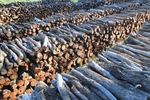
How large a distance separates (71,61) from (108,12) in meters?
6.85

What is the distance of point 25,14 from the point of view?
18.0 metres

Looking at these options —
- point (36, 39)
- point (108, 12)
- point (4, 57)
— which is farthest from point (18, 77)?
point (108, 12)

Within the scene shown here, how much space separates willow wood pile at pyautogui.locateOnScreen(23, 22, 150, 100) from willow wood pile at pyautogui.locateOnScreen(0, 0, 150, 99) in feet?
6.82

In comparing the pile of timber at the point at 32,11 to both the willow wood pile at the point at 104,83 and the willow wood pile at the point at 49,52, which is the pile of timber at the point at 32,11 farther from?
the willow wood pile at the point at 104,83

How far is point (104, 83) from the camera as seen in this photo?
4.80 metres

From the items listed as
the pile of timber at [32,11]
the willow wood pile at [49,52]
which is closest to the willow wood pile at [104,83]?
the willow wood pile at [49,52]

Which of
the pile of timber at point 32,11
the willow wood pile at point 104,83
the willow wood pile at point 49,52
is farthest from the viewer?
the pile of timber at point 32,11

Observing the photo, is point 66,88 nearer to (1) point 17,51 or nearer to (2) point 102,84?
(2) point 102,84

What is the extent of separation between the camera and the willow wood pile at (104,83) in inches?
172

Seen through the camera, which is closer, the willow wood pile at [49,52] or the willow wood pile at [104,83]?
the willow wood pile at [104,83]

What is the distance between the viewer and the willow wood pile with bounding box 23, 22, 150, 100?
4.38 meters

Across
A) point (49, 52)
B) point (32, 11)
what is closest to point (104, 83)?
point (49, 52)

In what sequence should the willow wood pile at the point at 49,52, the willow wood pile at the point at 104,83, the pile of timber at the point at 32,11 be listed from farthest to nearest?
the pile of timber at the point at 32,11 → the willow wood pile at the point at 49,52 → the willow wood pile at the point at 104,83

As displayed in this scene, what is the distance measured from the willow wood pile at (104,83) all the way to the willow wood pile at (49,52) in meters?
2.08
